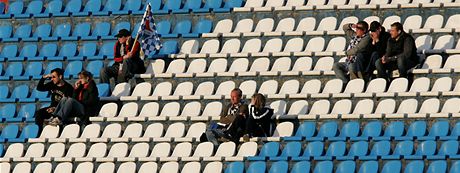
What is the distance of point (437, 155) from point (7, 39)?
23.2ft

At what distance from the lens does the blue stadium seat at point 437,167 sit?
2259 cm

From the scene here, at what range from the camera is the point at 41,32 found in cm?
2728

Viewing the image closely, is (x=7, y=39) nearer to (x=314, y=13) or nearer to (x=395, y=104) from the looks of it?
(x=314, y=13)

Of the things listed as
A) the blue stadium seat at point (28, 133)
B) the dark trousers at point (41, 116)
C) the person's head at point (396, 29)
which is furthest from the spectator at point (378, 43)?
the blue stadium seat at point (28, 133)

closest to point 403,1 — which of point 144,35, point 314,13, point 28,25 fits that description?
point 314,13

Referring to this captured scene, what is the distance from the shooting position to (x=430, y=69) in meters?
24.0

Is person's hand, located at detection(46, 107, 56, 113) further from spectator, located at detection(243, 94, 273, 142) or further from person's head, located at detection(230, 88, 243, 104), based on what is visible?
spectator, located at detection(243, 94, 273, 142)

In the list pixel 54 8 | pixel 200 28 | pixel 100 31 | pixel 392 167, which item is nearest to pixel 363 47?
pixel 392 167

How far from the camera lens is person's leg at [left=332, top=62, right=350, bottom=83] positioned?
24375 millimetres

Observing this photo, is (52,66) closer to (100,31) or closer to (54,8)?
(100,31)

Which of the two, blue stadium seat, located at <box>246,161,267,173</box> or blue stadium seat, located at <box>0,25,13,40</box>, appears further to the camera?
blue stadium seat, located at <box>0,25,13,40</box>

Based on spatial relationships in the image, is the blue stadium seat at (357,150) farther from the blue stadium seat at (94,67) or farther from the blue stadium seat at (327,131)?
the blue stadium seat at (94,67)

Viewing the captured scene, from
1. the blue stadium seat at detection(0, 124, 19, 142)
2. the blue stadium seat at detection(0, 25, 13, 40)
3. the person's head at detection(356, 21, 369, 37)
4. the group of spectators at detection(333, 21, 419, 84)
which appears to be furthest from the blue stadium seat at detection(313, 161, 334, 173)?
the blue stadium seat at detection(0, 25, 13, 40)

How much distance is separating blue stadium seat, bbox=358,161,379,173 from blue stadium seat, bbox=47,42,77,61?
5315 millimetres
